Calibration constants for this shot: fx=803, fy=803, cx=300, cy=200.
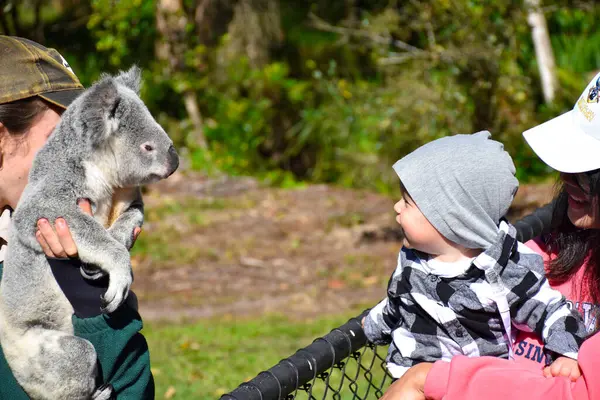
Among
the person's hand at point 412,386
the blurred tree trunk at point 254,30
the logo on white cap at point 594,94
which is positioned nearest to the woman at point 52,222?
the person's hand at point 412,386

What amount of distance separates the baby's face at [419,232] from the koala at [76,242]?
85 cm

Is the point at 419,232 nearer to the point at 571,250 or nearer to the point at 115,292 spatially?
the point at 571,250

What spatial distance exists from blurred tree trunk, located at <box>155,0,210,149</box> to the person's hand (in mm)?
10218

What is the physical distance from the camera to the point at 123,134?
8.82 ft

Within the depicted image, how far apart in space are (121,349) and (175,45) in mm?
10376

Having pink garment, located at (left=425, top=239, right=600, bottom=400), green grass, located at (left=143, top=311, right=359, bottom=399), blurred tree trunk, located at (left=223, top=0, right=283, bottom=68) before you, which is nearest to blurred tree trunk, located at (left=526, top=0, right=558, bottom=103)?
blurred tree trunk, located at (left=223, top=0, right=283, bottom=68)

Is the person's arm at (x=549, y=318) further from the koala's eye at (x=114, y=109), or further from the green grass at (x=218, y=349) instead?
the green grass at (x=218, y=349)

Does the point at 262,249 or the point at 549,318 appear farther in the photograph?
the point at 262,249

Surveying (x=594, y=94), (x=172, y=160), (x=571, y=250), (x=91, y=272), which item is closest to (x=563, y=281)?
(x=571, y=250)

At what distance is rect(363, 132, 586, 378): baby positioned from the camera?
2365 millimetres

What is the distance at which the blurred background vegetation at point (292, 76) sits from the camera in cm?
916

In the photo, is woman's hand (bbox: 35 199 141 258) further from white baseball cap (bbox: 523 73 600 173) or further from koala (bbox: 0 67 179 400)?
white baseball cap (bbox: 523 73 600 173)

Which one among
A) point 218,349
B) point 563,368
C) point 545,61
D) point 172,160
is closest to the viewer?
point 563,368

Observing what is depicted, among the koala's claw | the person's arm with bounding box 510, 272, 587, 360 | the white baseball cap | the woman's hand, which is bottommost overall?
the koala's claw
